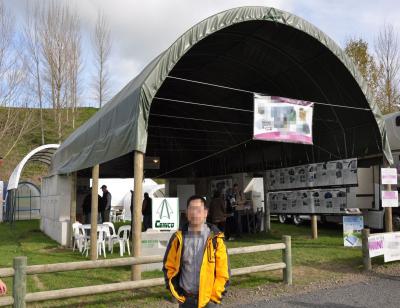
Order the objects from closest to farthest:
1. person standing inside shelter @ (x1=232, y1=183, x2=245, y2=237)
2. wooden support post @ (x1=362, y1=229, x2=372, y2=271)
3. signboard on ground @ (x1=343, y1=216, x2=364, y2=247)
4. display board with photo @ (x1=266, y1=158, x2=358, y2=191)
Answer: wooden support post @ (x1=362, y1=229, x2=372, y2=271) → signboard on ground @ (x1=343, y1=216, x2=364, y2=247) → display board with photo @ (x1=266, y1=158, x2=358, y2=191) → person standing inside shelter @ (x1=232, y1=183, x2=245, y2=237)

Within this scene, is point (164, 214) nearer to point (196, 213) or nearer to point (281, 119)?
point (281, 119)

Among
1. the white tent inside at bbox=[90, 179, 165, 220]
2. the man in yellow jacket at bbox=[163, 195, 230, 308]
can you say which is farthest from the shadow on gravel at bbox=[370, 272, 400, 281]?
the white tent inside at bbox=[90, 179, 165, 220]

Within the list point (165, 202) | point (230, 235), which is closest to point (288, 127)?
point (165, 202)

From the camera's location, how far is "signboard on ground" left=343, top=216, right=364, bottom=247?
35.3 ft

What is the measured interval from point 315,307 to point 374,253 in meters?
3.27

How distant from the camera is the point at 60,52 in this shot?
41.6 metres

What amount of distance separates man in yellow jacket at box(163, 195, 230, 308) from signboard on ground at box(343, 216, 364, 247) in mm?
7674

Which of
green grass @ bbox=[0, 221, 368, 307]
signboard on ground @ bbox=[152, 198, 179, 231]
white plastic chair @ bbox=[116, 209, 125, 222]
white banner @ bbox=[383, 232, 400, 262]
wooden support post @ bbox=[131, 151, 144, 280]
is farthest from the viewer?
→ white plastic chair @ bbox=[116, 209, 125, 222]

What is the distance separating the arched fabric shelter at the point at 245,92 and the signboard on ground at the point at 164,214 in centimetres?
150

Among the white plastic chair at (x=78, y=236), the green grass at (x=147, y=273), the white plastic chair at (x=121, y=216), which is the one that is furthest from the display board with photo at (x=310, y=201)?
the white plastic chair at (x=121, y=216)

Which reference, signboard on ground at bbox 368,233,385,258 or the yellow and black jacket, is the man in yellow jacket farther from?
signboard on ground at bbox 368,233,385,258

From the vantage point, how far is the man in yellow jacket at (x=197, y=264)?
3.78 metres

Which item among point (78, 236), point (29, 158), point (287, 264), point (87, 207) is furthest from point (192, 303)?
point (29, 158)

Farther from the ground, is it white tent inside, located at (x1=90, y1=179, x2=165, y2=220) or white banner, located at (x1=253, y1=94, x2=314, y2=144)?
white banner, located at (x1=253, y1=94, x2=314, y2=144)
